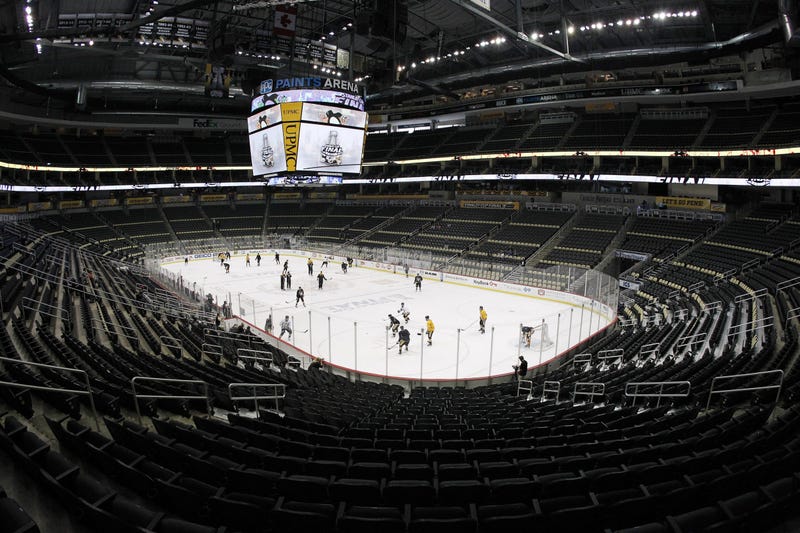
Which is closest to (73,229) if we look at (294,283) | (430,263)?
(294,283)

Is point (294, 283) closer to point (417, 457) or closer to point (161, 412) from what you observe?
point (161, 412)

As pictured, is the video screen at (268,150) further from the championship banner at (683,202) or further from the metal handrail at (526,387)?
the championship banner at (683,202)

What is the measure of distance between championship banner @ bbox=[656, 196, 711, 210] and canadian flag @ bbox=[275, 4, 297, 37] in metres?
32.3

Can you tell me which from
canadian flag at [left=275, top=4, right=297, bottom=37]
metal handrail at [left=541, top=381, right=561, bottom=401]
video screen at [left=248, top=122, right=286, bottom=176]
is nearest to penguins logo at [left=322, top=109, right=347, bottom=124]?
video screen at [left=248, top=122, right=286, bottom=176]

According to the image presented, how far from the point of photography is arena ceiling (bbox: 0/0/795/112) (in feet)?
86.6

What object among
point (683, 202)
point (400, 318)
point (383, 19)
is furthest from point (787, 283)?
point (383, 19)

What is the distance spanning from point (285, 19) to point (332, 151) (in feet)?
26.3

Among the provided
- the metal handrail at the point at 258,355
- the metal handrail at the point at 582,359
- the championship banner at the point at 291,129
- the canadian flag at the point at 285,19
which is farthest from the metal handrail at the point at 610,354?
the canadian flag at the point at 285,19

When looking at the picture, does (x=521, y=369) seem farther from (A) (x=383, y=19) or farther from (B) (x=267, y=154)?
(B) (x=267, y=154)

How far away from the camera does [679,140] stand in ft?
126

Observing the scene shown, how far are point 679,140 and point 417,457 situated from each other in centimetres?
4191

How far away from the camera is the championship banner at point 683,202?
36719 mm

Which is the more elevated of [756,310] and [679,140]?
[679,140]

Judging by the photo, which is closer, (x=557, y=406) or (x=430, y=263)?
(x=557, y=406)
